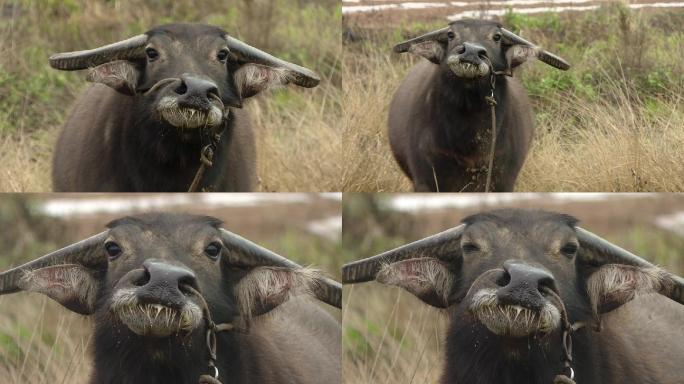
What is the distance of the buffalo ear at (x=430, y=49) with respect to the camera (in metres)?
7.46

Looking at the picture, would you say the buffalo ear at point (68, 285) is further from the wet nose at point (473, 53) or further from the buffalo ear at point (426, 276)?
the wet nose at point (473, 53)

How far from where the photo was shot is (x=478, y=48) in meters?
7.05

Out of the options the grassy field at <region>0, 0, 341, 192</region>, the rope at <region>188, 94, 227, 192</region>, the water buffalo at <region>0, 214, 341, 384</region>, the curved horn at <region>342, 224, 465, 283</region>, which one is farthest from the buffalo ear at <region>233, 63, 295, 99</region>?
→ the grassy field at <region>0, 0, 341, 192</region>

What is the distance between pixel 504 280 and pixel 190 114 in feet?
5.62

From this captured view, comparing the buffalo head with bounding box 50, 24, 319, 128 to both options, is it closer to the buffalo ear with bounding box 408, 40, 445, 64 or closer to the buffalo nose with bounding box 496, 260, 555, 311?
the buffalo ear with bounding box 408, 40, 445, 64

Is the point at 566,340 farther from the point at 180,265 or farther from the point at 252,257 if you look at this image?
the point at 180,265

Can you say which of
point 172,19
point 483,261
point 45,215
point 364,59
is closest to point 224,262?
point 483,261

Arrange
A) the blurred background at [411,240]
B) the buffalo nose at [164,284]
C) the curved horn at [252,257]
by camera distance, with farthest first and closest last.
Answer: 1. the blurred background at [411,240]
2. the curved horn at [252,257]
3. the buffalo nose at [164,284]

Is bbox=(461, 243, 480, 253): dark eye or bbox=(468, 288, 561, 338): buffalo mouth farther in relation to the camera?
bbox=(461, 243, 480, 253): dark eye

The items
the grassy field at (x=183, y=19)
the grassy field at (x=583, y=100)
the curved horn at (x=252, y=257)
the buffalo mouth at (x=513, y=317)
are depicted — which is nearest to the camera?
the buffalo mouth at (x=513, y=317)

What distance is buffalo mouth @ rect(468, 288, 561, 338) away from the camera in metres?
4.58

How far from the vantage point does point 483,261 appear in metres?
5.14

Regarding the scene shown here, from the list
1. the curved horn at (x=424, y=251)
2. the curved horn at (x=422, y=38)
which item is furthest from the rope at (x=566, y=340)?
the curved horn at (x=422, y=38)

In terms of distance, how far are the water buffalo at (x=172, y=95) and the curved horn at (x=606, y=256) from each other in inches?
63.5
